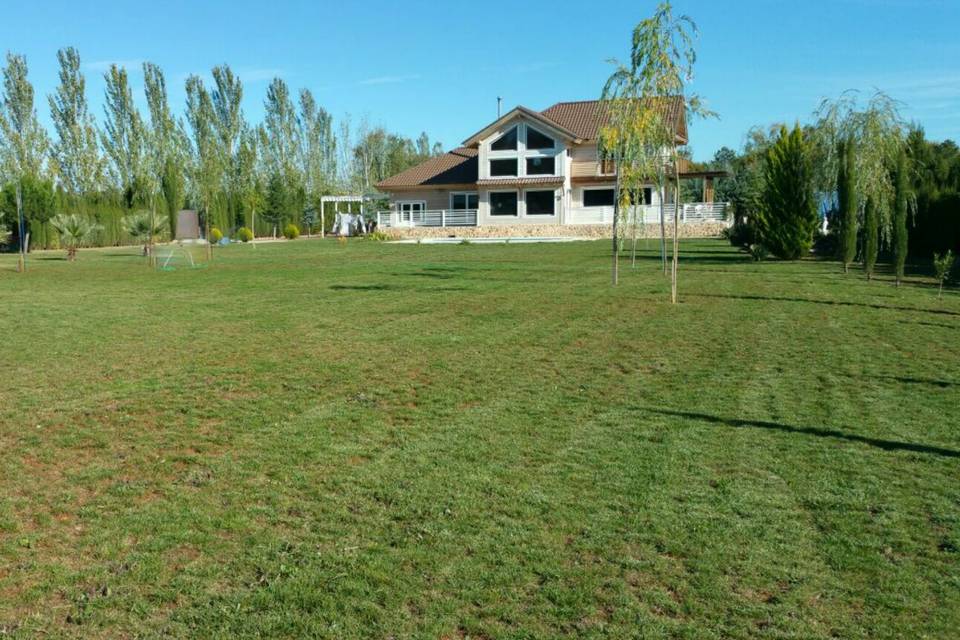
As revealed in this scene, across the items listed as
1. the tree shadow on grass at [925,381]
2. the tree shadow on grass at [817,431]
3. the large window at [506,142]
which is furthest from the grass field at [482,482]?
the large window at [506,142]

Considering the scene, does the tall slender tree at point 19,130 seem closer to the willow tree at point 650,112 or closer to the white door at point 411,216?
the white door at point 411,216

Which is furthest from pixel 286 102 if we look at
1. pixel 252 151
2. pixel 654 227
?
pixel 654 227

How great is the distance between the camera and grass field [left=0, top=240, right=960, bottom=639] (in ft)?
10.8

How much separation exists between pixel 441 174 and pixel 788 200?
103ft

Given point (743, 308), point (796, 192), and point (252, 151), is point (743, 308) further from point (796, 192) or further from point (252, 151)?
point (252, 151)

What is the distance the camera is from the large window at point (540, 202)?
158 feet

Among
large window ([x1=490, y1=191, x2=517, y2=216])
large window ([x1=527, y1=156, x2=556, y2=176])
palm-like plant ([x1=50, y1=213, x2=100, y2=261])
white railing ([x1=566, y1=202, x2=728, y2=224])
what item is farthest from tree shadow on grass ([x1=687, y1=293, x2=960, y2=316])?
large window ([x1=490, y1=191, x2=517, y2=216])

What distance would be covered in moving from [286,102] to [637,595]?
70.2 m

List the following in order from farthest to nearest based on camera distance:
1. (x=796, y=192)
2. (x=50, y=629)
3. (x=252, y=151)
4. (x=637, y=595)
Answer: (x=252, y=151)
(x=796, y=192)
(x=637, y=595)
(x=50, y=629)

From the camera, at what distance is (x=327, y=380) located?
7.55m

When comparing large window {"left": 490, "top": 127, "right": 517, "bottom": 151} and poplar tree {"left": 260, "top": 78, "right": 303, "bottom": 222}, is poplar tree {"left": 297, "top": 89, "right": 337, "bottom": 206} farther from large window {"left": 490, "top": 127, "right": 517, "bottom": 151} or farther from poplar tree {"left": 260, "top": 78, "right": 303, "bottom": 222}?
large window {"left": 490, "top": 127, "right": 517, "bottom": 151}

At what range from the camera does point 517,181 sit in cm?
4753

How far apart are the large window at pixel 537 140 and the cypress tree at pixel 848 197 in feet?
97.4

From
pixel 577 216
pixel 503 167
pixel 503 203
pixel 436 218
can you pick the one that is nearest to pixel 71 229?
pixel 436 218
